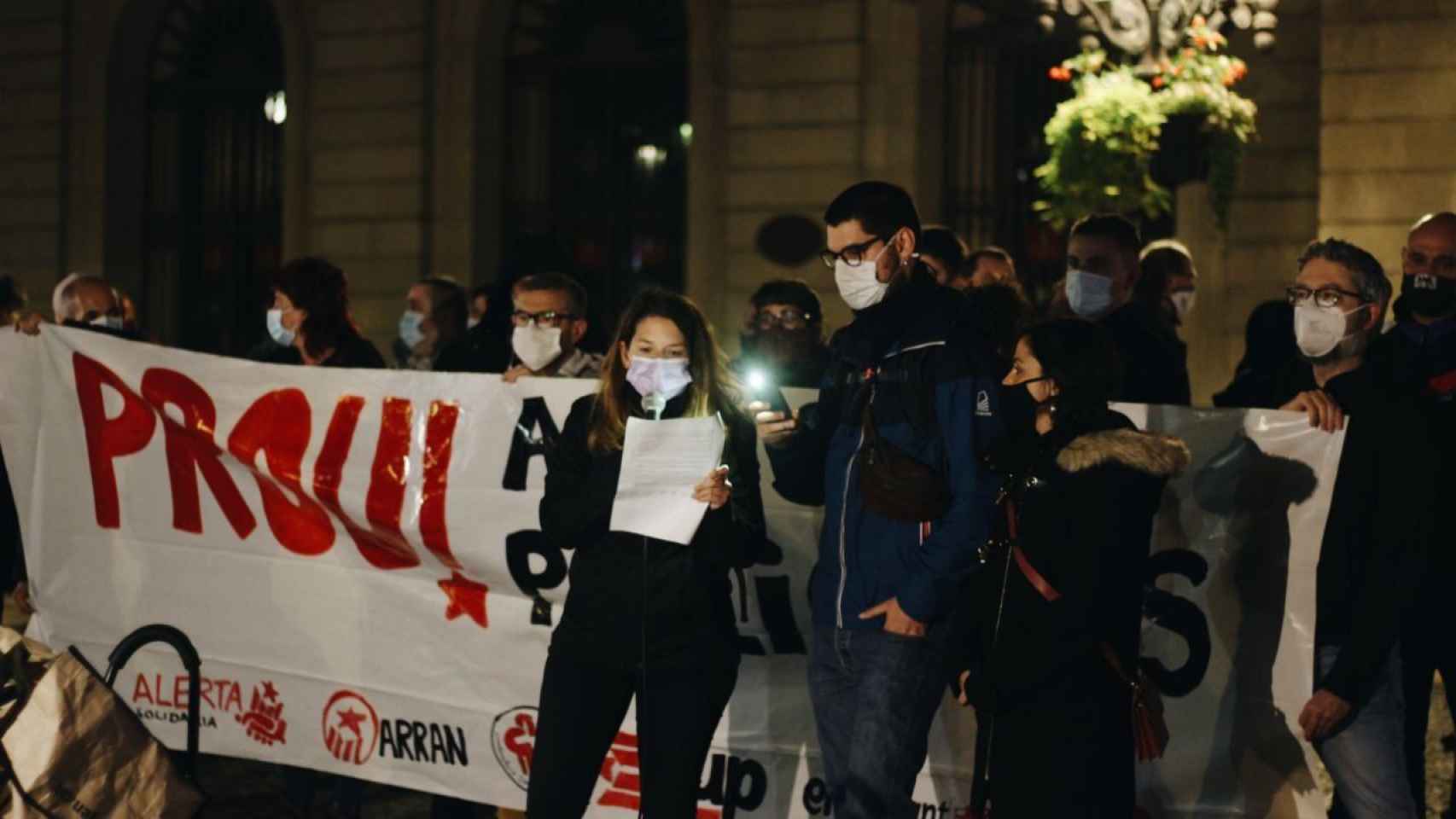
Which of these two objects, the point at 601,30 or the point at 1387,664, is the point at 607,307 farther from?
the point at 1387,664

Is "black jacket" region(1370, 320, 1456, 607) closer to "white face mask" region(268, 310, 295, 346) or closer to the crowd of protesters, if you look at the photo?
the crowd of protesters

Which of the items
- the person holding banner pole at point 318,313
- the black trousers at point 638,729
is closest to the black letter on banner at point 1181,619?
the black trousers at point 638,729

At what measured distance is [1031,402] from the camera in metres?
4.79

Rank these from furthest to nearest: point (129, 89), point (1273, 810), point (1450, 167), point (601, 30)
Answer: point (129, 89)
point (601, 30)
point (1450, 167)
point (1273, 810)

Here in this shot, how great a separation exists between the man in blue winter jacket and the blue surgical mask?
4.42 metres

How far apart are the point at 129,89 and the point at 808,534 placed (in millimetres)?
15817

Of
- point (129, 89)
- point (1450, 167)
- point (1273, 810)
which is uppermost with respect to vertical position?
point (129, 89)

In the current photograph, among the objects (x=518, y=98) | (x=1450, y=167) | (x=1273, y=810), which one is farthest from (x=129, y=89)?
(x=1273, y=810)

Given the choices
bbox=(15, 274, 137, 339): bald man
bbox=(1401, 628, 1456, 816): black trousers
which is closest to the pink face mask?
bbox=(1401, 628, 1456, 816): black trousers

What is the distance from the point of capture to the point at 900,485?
4488 millimetres

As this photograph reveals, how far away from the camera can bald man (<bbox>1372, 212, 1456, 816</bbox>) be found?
5.32m

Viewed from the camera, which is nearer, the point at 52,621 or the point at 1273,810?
the point at 1273,810

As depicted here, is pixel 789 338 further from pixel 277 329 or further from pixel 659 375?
pixel 659 375

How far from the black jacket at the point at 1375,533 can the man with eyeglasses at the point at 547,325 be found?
2.55 m
